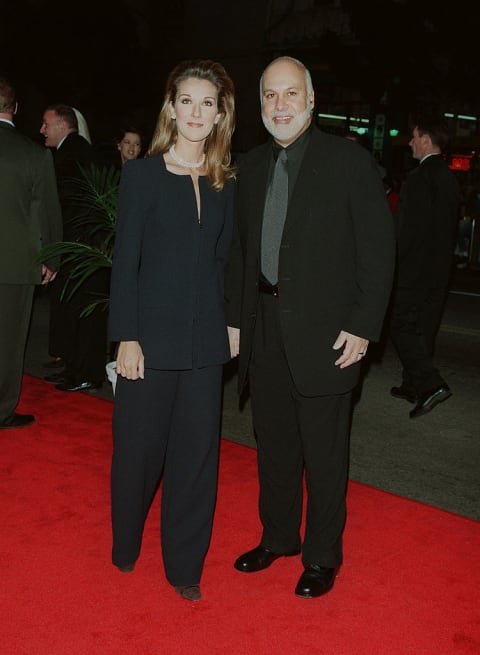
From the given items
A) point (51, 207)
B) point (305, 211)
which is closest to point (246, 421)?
point (51, 207)

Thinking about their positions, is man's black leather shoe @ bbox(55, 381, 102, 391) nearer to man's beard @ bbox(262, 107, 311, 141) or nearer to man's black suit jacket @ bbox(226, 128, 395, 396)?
man's black suit jacket @ bbox(226, 128, 395, 396)

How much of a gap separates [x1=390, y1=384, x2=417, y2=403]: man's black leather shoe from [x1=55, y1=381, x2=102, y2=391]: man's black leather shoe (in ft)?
7.38

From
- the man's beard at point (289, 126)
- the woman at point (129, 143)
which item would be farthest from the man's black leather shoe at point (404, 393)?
the man's beard at point (289, 126)

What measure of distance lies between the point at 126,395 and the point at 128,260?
0.50 meters

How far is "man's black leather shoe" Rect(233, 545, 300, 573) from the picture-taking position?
316cm

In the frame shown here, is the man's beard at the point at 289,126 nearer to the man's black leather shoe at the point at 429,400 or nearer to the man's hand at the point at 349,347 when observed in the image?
the man's hand at the point at 349,347

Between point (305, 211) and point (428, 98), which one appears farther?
point (428, 98)

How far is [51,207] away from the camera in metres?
4.78

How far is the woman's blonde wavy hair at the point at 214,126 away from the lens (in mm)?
2762

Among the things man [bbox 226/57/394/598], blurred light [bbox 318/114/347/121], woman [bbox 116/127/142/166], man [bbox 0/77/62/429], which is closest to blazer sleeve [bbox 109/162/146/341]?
man [bbox 226/57/394/598]

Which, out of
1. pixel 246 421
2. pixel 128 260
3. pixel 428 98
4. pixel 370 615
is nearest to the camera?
pixel 128 260

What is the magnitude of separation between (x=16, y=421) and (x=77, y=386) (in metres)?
0.96

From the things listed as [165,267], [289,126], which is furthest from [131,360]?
[289,126]

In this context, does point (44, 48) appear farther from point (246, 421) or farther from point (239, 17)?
point (246, 421)
